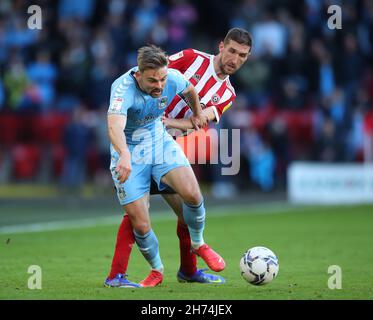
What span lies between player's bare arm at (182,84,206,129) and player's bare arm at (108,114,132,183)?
0.96 metres

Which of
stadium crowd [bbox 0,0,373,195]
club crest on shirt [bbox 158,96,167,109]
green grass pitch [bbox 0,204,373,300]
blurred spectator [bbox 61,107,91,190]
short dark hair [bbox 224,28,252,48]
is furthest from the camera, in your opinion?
stadium crowd [bbox 0,0,373,195]

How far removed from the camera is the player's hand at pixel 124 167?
8461 millimetres

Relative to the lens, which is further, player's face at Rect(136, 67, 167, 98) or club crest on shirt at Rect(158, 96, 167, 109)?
club crest on shirt at Rect(158, 96, 167, 109)

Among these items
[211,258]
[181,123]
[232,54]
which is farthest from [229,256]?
[232,54]

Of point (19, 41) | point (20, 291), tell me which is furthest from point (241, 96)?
point (20, 291)

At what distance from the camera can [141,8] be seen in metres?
24.5

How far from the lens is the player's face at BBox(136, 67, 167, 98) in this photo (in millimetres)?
8805

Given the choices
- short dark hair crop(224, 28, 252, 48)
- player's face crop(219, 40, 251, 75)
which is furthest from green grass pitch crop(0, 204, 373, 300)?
short dark hair crop(224, 28, 252, 48)

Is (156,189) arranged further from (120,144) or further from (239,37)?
(239,37)

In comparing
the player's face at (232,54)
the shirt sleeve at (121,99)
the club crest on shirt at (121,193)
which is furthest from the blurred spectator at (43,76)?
the shirt sleeve at (121,99)

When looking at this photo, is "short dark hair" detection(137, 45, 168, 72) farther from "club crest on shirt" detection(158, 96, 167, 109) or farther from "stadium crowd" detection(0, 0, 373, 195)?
"stadium crowd" detection(0, 0, 373, 195)

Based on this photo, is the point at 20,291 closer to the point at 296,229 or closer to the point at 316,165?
the point at 296,229
